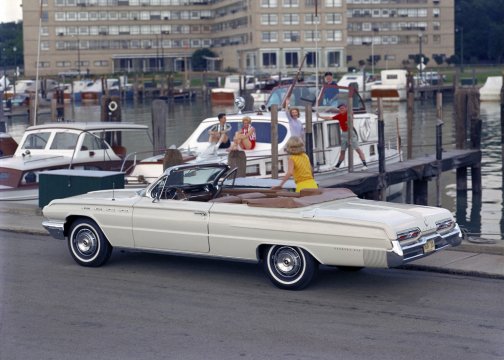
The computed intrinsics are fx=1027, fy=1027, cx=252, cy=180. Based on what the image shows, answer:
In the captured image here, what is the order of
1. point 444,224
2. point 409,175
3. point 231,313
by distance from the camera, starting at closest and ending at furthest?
point 231,313 → point 444,224 → point 409,175

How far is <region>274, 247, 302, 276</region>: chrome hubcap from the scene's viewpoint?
Answer: 1172cm

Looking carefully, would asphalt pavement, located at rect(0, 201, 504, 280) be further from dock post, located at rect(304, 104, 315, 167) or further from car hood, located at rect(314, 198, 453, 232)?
dock post, located at rect(304, 104, 315, 167)

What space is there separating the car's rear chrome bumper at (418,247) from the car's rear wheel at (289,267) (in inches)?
38.9

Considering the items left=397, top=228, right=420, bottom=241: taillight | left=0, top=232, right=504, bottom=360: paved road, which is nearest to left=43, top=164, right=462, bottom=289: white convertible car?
left=397, top=228, right=420, bottom=241: taillight

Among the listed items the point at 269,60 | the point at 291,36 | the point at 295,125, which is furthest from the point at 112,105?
the point at 269,60

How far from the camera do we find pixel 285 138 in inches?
875

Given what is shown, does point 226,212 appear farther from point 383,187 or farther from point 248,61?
point 248,61

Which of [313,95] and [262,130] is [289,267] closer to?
[262,130]

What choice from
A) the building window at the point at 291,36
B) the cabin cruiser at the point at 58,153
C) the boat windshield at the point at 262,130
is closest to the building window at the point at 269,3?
the building window at the point at 291,36

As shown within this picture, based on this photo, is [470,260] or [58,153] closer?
[470,260]

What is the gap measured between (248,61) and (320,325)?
342 feet

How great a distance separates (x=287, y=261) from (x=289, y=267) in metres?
0.07

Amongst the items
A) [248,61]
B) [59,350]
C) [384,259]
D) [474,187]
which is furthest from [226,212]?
[248,61]

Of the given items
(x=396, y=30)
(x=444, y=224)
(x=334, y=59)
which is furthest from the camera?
(x=396, y=30)
